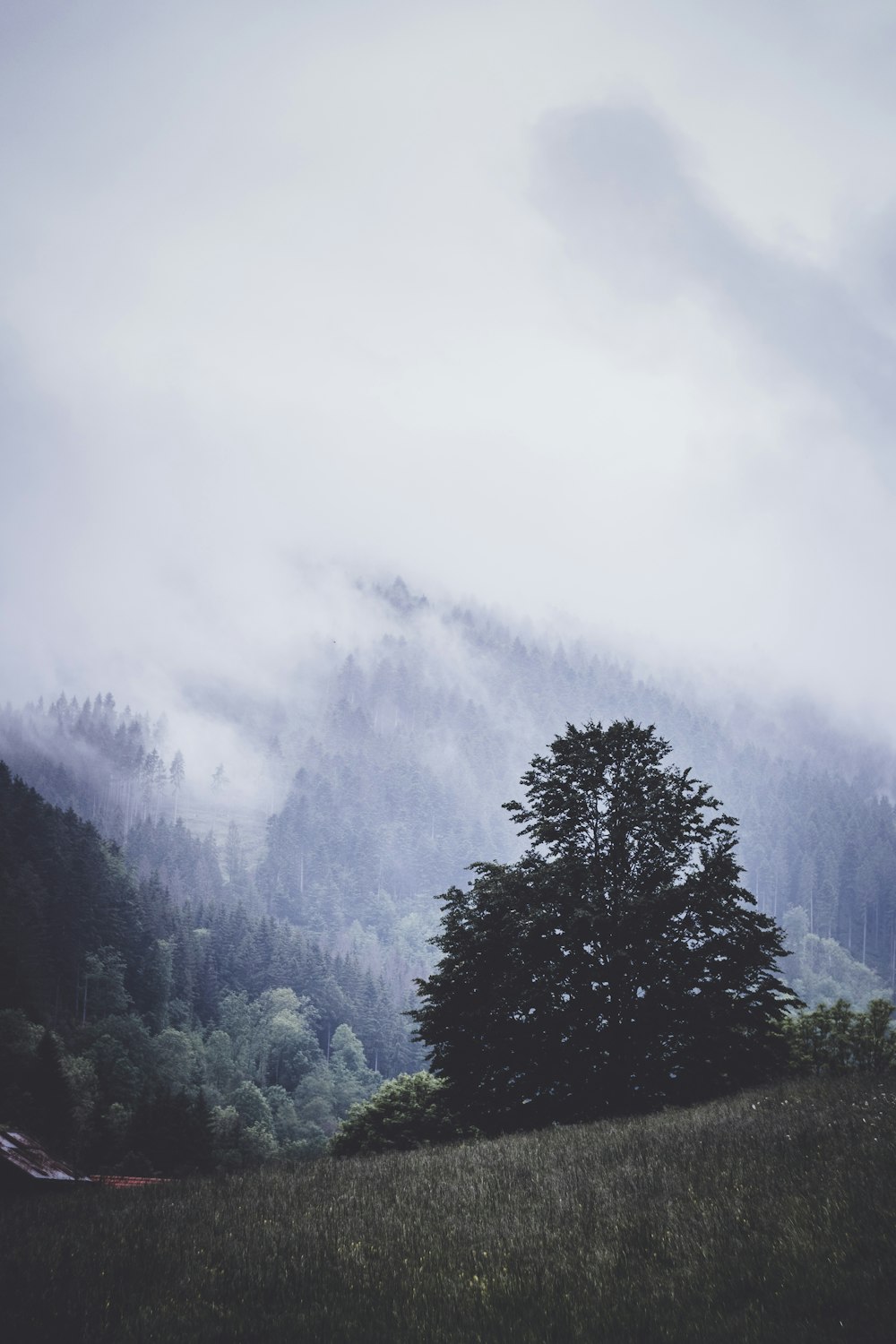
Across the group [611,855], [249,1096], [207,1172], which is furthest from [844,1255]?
[249,1096]

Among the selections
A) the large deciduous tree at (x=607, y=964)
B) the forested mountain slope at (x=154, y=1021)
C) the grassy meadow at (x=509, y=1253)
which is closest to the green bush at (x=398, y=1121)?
the large deciduous tree at (x=607, y=964)

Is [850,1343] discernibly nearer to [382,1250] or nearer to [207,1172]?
[382,1250]

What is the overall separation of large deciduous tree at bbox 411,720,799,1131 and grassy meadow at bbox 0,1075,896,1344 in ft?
41.0

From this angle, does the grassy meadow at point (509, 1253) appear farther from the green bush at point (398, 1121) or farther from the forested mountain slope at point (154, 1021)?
the forested mountain slope at point (154, 1021)

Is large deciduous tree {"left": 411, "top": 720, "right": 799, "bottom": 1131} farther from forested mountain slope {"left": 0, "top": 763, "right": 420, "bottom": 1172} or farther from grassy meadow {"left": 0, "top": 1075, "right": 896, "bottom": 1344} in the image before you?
forested mountain slope {"left": 0, "top": 763, "right": 420, "bottom": 1172}

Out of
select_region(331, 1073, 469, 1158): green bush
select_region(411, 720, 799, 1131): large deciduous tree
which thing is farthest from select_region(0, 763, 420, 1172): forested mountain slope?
select_region(411, 720, 799, 1131): large deciduous tree

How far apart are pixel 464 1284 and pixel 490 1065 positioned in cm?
1999

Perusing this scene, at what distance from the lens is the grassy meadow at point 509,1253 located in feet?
19.7

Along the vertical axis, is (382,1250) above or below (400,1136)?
above

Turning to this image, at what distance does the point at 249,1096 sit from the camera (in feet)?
348

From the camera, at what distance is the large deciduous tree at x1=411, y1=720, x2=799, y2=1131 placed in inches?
921

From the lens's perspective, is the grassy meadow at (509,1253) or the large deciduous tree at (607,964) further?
the large deciduous tree at (607,964)

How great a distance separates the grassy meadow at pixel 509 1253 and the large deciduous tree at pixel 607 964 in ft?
41.0

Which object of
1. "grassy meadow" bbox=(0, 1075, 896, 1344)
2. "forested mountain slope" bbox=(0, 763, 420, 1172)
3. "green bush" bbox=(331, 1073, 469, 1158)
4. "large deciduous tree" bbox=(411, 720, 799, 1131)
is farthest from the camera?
"forested mountain slope" bbox=(0, 763, 420, 1172)
